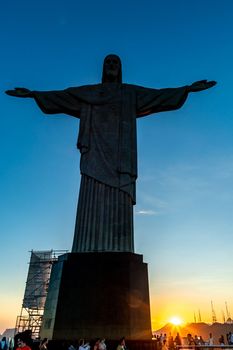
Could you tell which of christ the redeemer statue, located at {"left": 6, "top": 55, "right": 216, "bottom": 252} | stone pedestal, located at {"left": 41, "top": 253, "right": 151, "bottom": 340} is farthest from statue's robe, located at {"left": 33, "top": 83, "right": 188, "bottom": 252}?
stone pedestal, located at {"left": 41, "top": 253, "right": 151, "bottom": 340}

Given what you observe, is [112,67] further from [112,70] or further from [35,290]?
[35,290]

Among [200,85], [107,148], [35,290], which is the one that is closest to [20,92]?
[107,148]

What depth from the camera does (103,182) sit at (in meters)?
8.98

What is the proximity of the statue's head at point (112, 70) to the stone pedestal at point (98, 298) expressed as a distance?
20.4ft

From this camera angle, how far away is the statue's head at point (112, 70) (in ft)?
35.8

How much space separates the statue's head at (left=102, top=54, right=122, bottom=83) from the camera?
1091 centimetres

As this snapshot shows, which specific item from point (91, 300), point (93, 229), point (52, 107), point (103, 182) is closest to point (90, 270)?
point (91, 300)

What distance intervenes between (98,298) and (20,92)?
23.0ft

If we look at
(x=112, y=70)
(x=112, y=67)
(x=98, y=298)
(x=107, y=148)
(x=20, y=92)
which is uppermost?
(x=112, y=67)

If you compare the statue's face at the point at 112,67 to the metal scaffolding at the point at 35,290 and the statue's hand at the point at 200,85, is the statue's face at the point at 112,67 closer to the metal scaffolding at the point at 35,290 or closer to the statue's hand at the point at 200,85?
the statue's hand at the point at 200,85

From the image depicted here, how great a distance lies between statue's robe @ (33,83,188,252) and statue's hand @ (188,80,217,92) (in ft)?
0.80

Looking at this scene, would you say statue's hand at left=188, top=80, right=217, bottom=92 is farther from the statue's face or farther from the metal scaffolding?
the metal scaffolding

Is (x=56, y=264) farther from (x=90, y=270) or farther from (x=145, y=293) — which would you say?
(x=145, y=293)

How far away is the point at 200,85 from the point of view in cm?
1023
